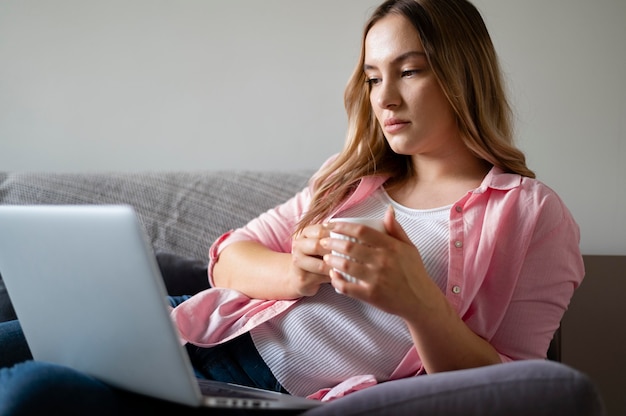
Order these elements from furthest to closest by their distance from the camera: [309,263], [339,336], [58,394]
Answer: [339,336], [309,263], [58,394]

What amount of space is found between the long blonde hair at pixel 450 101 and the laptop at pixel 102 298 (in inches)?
21.3

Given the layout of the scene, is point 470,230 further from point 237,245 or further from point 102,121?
point 102,121

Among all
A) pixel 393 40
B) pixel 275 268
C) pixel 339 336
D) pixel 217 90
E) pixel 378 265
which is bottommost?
pixel 339 336

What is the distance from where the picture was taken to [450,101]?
4.13ft

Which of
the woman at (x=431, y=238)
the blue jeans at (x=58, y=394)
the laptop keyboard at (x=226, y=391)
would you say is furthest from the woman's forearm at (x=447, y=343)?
the blue jeans at (x=58, y=394)

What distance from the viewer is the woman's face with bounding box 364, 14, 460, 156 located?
4.14ft

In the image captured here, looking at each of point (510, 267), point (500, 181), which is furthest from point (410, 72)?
point (510, 267)

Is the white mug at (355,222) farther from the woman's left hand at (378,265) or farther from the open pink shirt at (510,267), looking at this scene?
the open pink shirt at (510,267)

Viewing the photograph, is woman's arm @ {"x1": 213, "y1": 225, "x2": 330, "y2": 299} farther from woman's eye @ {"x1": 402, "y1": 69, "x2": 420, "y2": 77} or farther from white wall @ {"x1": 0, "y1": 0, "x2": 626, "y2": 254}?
white wall @ {"x1": 0, "y1": 0, "x2": 626, "y2": 254}

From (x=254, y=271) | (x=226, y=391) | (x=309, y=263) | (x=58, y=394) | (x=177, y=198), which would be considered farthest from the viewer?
(x=177, y=198)

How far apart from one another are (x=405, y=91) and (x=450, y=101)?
0.28 ft

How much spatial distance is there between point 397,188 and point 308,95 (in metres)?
0.77

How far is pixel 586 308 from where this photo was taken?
1777 mm

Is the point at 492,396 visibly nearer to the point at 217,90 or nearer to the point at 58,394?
the point at 58,394
